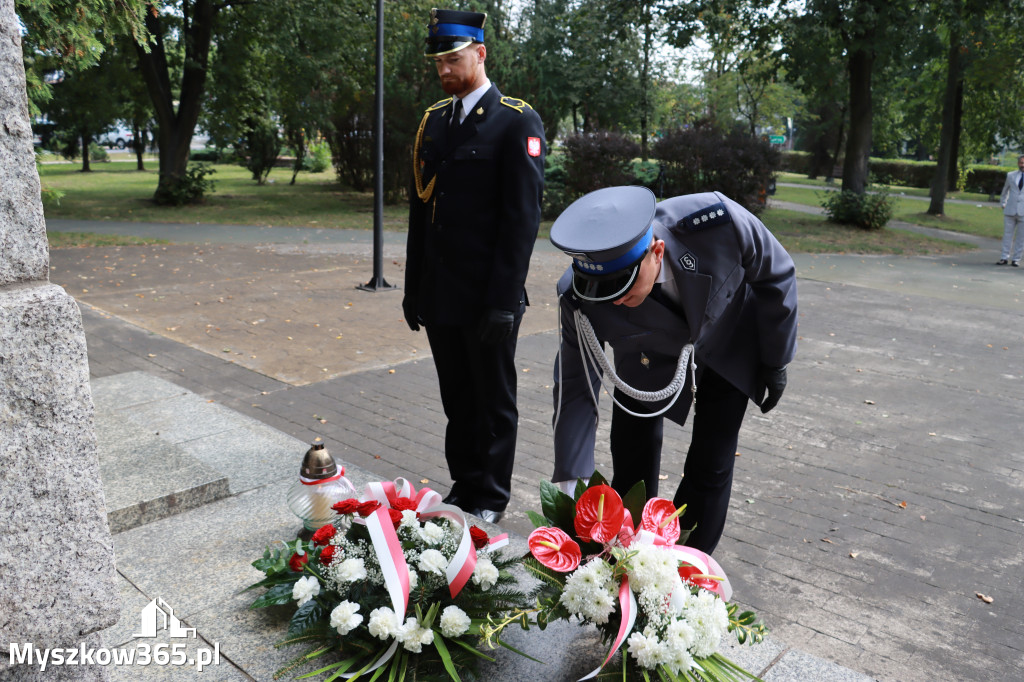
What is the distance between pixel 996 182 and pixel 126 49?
34227 millimetres

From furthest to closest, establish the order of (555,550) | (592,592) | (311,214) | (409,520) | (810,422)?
(311,214) < (810,422) < (409,520) < (555,550) < (592,592)

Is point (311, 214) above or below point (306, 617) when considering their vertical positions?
above

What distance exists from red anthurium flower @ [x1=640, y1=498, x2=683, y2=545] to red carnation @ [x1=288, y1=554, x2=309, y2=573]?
115cm

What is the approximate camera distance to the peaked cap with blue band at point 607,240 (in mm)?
2367

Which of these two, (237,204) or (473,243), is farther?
(237,204)

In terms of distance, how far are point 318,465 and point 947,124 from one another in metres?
22.9

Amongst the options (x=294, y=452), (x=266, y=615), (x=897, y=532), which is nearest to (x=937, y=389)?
(x=897, y=532)

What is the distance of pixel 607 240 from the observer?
7.79ft

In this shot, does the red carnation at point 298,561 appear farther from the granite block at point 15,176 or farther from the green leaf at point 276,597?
the granite block at point 15,176

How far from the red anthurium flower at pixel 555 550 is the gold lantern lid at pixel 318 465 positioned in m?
1.20

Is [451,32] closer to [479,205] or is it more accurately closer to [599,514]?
[479,205]

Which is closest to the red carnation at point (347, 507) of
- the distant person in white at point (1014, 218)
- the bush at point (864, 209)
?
the distant person in white at point (1014, 218)

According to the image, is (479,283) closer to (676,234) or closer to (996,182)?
(676,234)

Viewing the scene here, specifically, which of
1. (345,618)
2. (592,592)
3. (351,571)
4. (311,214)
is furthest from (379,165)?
(311,214)
